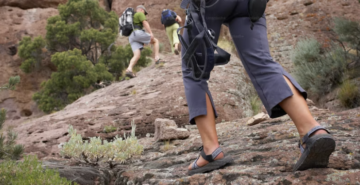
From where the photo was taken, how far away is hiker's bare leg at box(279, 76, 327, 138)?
1852mm

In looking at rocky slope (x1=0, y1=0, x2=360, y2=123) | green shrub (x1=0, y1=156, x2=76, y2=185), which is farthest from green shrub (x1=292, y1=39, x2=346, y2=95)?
green shrub (x1=0, y1=156, x2=76, y2=185)

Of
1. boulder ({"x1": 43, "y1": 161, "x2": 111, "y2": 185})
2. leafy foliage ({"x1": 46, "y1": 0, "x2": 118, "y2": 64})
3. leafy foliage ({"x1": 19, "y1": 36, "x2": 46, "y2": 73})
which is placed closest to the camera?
boulder ({"x1": 43, "y1": 161, "x2": 111, "y2": 185})

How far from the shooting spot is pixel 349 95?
5.89 m

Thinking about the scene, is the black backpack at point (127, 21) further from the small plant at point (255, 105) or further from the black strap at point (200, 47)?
the black strap at point (200, 47)

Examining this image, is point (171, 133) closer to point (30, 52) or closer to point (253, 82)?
point (253, 82)

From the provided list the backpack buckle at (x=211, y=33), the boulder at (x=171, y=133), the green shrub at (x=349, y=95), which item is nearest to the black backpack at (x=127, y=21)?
the boulder at (x=171, y=133)

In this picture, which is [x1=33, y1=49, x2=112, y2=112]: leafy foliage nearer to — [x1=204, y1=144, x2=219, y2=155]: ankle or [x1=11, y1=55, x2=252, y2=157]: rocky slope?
[x1=11, y1=55, x2=252, y2=157]: rocky slope

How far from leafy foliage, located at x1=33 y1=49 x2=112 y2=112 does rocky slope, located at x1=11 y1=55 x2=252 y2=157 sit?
6.20 metres

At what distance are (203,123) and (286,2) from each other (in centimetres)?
980

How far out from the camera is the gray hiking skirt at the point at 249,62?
77.1 inches

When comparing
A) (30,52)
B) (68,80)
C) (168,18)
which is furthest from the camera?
(30,52)

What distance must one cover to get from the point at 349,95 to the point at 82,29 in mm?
12364

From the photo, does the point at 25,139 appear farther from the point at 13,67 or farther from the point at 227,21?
the point at 13,67

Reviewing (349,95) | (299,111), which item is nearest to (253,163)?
(299,111)
